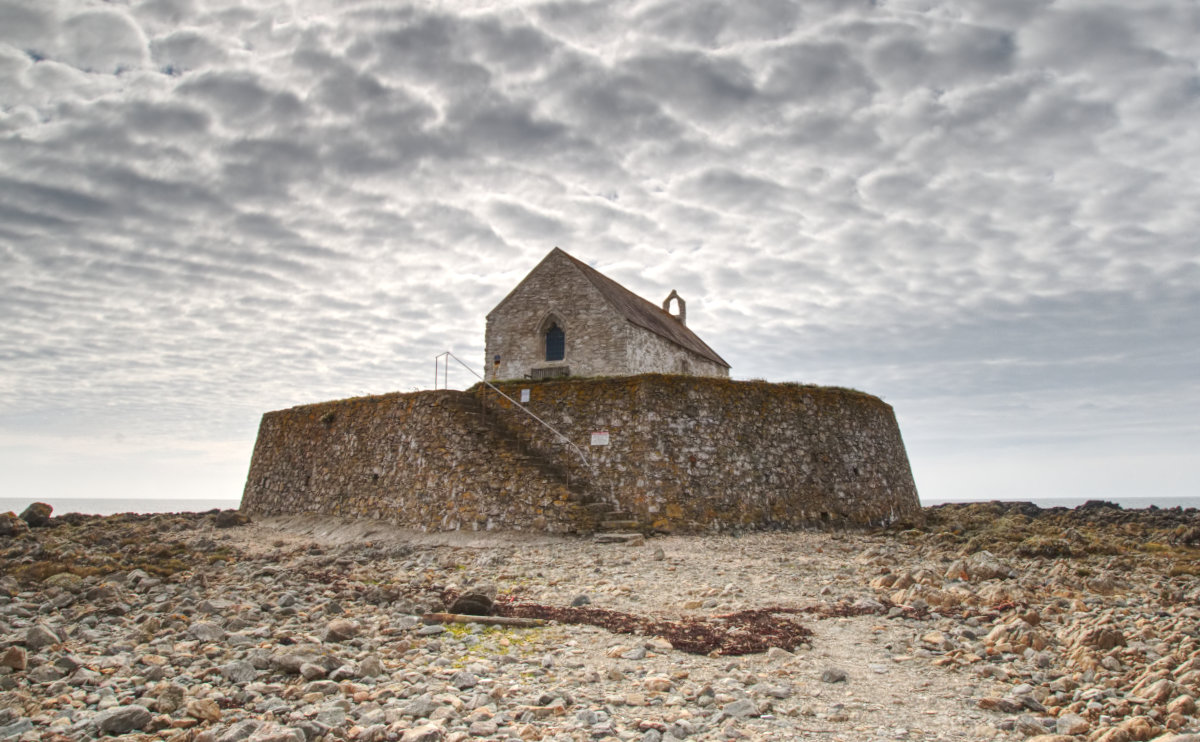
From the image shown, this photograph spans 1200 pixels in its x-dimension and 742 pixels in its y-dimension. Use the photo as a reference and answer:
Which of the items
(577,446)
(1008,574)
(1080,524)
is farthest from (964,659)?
(1080,524)

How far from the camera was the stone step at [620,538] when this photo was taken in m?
14.2

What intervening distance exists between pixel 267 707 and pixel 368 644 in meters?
1.64

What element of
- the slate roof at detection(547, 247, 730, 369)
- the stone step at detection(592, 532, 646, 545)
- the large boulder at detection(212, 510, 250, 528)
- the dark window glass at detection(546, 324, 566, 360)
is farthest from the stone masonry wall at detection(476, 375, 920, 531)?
the large boulder at detection(212, 510, 250, 528)

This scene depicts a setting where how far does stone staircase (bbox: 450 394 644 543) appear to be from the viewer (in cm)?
1521

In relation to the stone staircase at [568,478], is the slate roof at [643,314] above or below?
above

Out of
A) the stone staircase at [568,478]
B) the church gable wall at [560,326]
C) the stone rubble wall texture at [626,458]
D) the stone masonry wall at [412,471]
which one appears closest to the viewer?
the stone staircase at [568,478]

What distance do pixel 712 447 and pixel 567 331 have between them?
8497 millimetres

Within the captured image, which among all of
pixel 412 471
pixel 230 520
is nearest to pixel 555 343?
pixel 412 471

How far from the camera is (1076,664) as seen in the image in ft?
20.7

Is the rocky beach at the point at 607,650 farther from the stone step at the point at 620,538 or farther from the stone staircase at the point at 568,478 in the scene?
the stone staircase at the point at 568,478

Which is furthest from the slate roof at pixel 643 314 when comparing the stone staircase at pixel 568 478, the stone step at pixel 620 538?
the stone step at pixel 620 538

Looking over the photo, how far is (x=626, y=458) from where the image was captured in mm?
16547

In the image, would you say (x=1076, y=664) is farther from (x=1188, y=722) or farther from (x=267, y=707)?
(x=267, y=707)

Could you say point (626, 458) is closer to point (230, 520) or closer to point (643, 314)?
point (643, 314)
